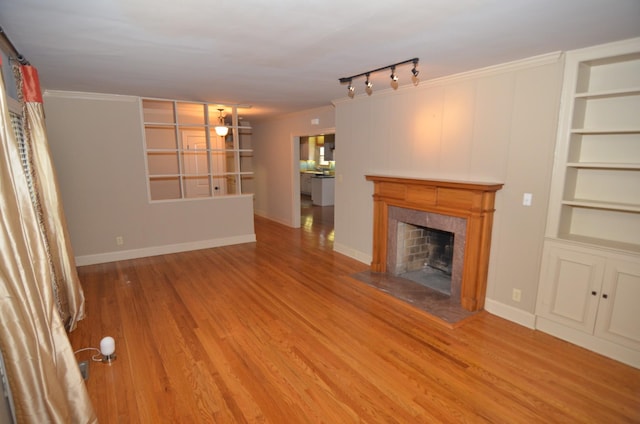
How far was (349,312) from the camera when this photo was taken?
136 inches

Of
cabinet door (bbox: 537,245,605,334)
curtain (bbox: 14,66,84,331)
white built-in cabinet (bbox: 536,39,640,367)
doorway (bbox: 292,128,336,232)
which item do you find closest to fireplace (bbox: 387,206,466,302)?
cabinet door (bbox: 537,245,605,334)

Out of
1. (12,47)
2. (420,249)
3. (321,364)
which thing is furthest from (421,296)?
(12,47)

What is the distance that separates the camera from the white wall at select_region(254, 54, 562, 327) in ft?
9.78

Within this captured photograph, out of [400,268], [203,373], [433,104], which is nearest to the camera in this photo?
[203,373]

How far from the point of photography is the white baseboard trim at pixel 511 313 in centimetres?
314

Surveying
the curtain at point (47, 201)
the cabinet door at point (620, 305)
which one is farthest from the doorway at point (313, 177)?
the cabinet door at point (620, 305)

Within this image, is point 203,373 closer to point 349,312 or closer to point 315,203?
point 349,312

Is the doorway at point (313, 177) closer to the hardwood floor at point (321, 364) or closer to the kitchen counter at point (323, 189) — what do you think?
the kitchen counter at point (323, 189)

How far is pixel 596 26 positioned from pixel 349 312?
3.02 m

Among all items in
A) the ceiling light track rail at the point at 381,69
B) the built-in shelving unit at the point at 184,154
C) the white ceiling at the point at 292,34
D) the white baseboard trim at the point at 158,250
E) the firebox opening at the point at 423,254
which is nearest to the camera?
the white ceiling at the point at 292,34

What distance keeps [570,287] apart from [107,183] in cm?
583

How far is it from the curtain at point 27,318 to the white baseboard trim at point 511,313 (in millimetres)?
3460

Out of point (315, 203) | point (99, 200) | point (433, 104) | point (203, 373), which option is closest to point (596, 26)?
point (433, 104)

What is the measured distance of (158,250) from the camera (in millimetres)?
5379
